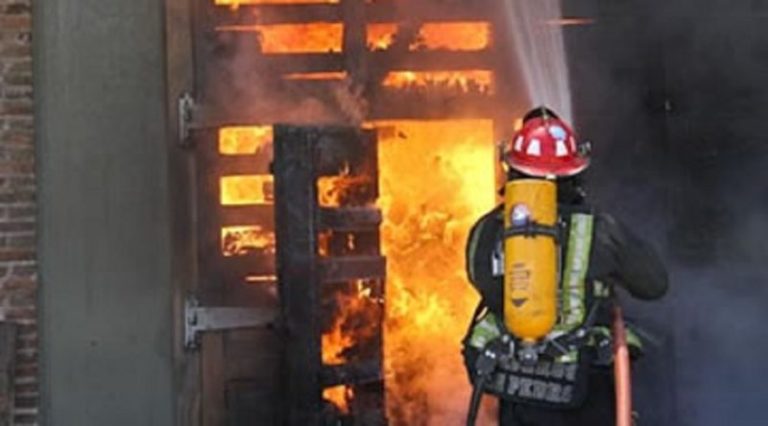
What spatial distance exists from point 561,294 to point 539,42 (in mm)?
2562

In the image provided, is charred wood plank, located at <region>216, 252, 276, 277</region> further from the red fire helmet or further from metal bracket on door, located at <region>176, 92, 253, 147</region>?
the red fire helmet

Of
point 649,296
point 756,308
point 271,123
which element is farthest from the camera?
point 756,308

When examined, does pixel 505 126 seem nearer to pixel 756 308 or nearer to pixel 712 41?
pixel 712 41

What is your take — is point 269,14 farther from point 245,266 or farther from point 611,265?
point 611,265

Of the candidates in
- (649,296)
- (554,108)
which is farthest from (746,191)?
(649,296)

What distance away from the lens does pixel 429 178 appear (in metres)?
7.33

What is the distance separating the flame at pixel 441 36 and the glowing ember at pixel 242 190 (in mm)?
987

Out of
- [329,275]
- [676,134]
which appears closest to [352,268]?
[329,275]

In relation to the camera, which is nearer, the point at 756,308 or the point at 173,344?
the point at 173,344

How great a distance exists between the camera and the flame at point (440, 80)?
7.06 m

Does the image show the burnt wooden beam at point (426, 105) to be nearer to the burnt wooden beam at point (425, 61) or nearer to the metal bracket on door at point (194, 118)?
the burnt wooden beam at point (425, 61)

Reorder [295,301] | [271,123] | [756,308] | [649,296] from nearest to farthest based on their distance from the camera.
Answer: [649,296]
[295,301]
[271,123]
[756,308]

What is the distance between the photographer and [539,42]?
7.16m

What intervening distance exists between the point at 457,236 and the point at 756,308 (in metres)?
1.73
